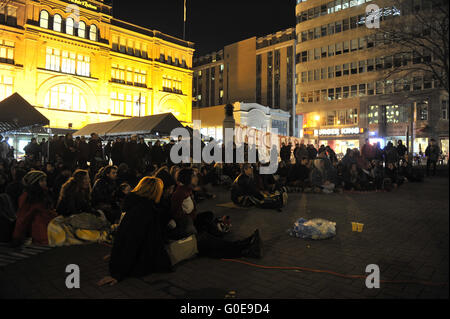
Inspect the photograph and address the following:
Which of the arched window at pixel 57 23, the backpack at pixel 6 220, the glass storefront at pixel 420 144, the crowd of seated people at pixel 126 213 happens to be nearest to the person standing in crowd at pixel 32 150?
the crowd of seated people at pixel 126 213

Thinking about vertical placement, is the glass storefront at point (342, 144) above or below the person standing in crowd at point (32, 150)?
above

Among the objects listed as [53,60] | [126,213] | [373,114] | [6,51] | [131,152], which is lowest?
[126,213]

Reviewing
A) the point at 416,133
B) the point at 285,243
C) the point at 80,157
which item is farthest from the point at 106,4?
the point at 285,243

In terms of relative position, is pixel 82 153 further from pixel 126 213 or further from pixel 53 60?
pixel 53 60

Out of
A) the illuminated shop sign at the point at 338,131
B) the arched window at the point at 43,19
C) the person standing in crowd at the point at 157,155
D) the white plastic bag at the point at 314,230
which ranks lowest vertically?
the white plastic bag at the point at 314,230

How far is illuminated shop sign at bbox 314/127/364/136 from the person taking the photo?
1494 inches

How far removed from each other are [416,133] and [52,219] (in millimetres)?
37463

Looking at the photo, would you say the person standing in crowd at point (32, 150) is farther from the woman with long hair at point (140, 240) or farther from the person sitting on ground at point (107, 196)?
the woman with long hair at point (140, 240)

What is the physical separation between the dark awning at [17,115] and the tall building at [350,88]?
27.6 meters

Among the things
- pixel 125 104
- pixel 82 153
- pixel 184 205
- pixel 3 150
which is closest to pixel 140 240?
pixel 184 205

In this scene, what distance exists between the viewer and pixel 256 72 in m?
68.2

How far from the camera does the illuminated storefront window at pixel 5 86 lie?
31891 mm

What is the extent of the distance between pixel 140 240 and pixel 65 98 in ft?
124
